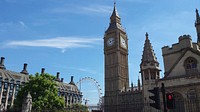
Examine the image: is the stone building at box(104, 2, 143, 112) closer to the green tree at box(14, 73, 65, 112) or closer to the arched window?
the green tree at box(14, 73, 65, 112)

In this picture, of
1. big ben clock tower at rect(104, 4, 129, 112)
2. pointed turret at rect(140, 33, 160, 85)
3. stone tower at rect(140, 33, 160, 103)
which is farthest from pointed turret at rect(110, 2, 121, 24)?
stone tower at rect(140, 33, 160, 103)

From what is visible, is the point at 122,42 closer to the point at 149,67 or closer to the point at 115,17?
the point at 115,17

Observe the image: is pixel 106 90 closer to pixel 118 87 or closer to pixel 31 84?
pixel 118 87

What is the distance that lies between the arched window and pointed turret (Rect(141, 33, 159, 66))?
29.3 feet

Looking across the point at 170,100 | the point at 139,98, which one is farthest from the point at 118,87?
the point at 170,100

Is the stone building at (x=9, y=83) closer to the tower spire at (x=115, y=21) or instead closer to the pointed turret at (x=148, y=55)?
the tower spire at (x=115, y=21)

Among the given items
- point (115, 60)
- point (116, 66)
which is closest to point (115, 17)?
point (115, 60)

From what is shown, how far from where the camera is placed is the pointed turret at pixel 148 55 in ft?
132

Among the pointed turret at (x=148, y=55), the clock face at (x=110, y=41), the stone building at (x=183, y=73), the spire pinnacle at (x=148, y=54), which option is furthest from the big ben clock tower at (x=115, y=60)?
the stone building at (x=183, y=73)

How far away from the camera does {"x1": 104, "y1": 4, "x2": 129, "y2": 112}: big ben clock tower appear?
80000 mm

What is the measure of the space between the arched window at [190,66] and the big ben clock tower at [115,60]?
155ft

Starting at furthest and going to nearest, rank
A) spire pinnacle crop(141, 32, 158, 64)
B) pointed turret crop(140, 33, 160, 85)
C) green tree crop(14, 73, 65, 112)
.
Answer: spire pinnacle crop(141, 32, 158, 64) < green tree crop(14, 73, 65, 112) < pointed turret crop(140, 33, 160, 85)

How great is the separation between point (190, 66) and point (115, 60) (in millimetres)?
53392

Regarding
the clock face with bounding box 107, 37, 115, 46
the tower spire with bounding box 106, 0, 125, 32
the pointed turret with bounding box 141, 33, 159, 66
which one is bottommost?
the pointed turret with bounding box 141, 33, 159, 66
